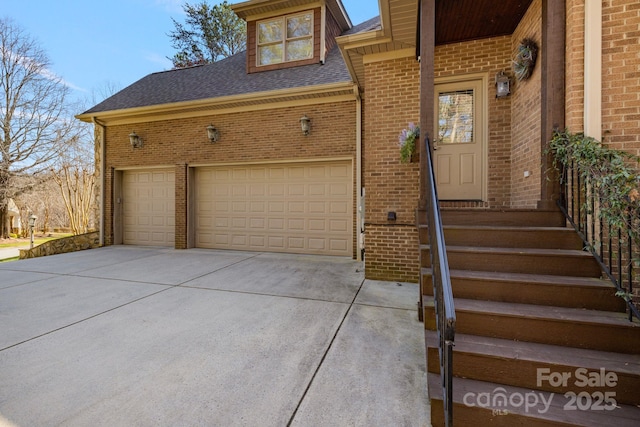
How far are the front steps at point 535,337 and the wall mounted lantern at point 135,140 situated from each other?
8.17 m

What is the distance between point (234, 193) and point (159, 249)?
2581 mm

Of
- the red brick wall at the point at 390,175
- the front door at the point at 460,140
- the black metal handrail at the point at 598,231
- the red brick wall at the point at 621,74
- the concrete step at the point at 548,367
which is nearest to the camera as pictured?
the concrete step at the point at 548,367

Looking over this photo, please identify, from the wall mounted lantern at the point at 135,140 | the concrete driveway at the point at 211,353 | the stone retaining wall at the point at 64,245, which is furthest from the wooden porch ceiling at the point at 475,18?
the stone retaining wall at the point at 64,245

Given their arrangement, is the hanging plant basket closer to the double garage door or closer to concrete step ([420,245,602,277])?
concrete step ([420,245,602,277])

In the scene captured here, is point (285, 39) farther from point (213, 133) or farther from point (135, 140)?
point (135, 140)

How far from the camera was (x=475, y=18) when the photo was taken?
373cm

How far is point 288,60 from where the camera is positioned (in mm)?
7516

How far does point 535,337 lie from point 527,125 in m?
2.82

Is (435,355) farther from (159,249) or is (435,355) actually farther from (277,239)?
(159,249)

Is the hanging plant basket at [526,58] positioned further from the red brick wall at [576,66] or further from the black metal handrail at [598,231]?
the black metal handrail at [598,231]

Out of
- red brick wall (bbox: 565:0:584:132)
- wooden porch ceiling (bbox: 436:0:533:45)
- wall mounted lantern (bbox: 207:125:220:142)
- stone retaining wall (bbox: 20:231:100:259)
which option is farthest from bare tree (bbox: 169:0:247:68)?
red brick wall (bbox: 565:0:584:132)

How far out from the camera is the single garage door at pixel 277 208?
20.9ft

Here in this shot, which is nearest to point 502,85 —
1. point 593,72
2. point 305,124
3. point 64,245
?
point 593,72

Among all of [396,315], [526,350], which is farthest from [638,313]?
[396,315]
